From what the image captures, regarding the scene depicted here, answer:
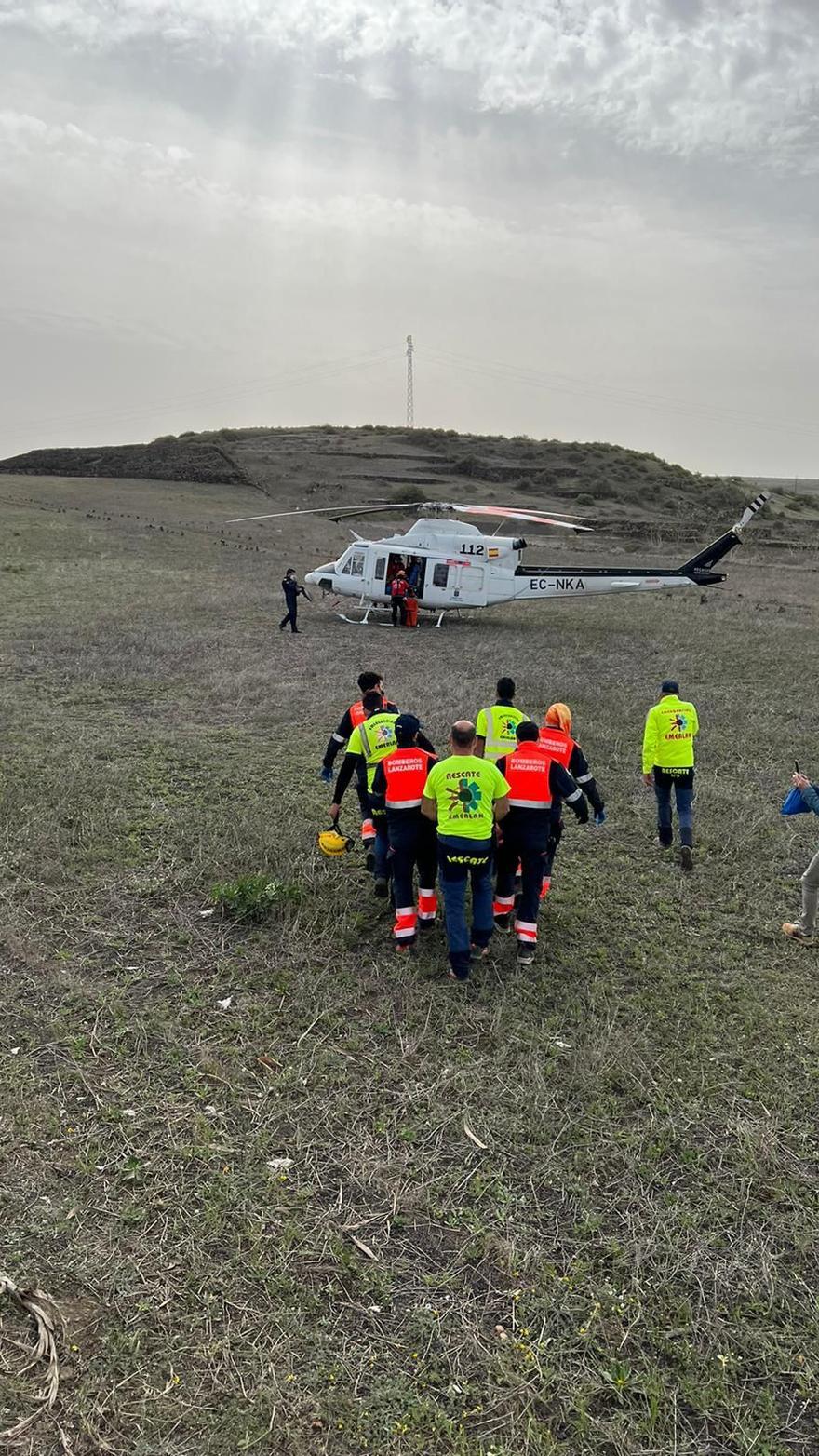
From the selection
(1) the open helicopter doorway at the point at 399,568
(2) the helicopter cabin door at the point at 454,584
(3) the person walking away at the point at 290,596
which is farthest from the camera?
(1) the open helicopter doorway at the point at 399,568

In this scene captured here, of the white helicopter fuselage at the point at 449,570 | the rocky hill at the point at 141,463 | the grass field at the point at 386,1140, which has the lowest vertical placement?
the grass field at the point at 386,1140

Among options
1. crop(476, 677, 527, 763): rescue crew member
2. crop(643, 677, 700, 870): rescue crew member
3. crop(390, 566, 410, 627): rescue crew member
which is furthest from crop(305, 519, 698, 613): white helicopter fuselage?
crop(476, 677, 527, 763): rescue crew member

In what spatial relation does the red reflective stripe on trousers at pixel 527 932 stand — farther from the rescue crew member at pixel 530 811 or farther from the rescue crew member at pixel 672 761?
the rescue crew member at pixel 672 761

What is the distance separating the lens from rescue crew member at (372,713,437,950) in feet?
21.8

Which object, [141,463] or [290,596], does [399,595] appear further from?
[141,463]

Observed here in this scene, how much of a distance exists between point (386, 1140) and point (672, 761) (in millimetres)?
5153

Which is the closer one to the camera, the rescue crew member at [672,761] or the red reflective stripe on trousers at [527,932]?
the red reflective stripe on trousers at [527,932]

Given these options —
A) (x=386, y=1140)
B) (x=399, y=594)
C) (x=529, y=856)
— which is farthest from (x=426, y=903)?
(x=399, y=594)

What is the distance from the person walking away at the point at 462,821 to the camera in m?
6.25

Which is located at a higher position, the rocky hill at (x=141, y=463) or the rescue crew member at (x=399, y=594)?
the rocky hill at (x=141, y=463)

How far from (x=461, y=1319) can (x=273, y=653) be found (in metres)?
14.5

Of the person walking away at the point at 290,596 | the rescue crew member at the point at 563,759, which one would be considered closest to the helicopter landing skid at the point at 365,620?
the person walking away at the point at 290,596

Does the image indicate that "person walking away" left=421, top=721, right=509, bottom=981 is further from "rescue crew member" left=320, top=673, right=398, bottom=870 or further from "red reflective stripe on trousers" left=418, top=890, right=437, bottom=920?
"rescue crew member" left=320, top=673, right=398, bottom=870

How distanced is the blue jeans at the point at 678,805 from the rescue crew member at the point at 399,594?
13.4m
